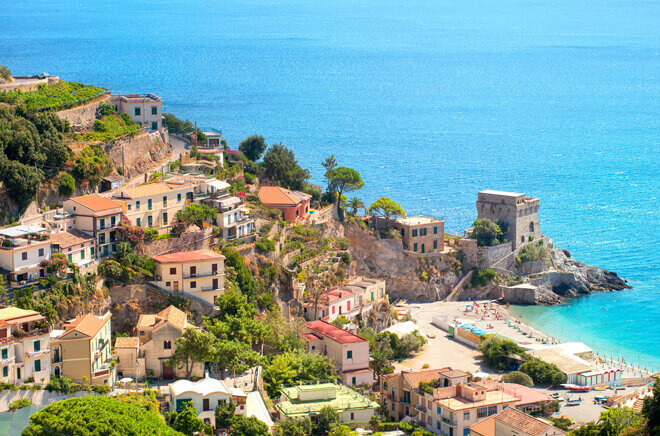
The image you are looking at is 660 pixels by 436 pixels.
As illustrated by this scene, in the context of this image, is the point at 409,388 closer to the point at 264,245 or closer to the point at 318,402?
the point at 318,402

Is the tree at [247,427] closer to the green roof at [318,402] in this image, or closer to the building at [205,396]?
the building at [205,396]

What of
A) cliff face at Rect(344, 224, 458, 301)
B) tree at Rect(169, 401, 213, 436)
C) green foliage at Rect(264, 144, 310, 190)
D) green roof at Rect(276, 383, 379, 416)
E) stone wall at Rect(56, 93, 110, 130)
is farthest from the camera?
cliff face at Rect(344, 224, 458, 301)

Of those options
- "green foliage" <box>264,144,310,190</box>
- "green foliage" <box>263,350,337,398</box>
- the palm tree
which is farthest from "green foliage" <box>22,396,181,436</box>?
the palm tree

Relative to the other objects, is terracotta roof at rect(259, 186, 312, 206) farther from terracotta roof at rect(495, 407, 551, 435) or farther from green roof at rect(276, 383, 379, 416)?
terracotta roof at rect(495, 407, 551, 435)

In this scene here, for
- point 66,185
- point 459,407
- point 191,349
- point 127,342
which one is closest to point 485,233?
point 459,407

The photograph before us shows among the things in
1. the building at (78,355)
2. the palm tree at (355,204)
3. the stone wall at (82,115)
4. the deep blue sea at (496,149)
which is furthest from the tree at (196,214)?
the deep blue sea at (496,149)

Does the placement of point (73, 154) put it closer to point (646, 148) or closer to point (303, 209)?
point (303, 209)

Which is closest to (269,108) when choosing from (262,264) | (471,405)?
(262,264)
